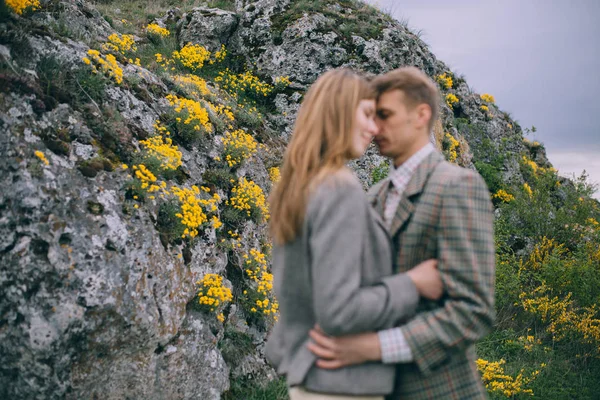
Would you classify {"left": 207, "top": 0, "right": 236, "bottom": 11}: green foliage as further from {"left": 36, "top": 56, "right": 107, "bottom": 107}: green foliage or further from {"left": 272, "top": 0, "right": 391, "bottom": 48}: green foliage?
{"left": 36, "top": 56, "right": 107, "bottom": 107}: green foliage

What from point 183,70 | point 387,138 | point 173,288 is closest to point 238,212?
point 173,288

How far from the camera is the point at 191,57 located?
956 centimetres

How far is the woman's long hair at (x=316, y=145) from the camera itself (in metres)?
1.74

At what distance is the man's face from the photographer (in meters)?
2.06

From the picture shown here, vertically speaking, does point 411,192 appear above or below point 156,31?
above

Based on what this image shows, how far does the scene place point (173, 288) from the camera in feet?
13.6

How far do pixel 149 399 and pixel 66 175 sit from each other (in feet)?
7.14

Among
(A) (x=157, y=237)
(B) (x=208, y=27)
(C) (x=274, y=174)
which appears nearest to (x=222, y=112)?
(C) (x=274, y=174)

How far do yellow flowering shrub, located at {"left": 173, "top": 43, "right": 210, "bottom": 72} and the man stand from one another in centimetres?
835

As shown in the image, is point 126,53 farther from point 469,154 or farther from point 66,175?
point 469,154

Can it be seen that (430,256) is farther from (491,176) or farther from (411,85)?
(491,176)

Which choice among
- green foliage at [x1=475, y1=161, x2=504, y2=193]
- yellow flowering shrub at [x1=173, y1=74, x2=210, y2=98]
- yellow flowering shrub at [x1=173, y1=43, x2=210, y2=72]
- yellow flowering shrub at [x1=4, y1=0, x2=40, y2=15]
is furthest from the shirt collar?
green foliage at [x1=475, y1=161, x2=504, y2=193]

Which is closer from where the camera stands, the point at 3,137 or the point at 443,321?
the point at 443,321

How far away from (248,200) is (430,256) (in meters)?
4.17
